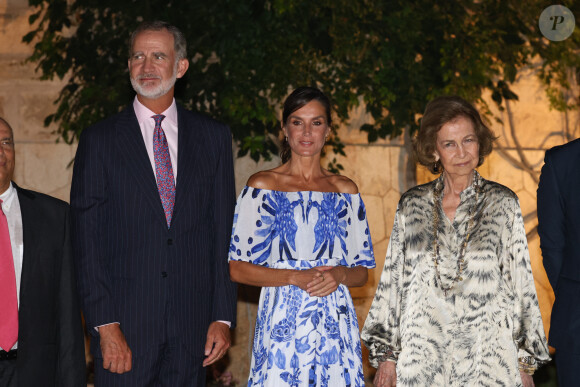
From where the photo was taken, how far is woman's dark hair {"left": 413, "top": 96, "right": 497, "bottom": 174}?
3414mm

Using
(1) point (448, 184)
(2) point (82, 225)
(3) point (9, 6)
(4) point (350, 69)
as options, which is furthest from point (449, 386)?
(3) point (9, 6)

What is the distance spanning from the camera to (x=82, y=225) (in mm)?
3318

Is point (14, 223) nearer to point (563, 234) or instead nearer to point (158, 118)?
point (158, 118)

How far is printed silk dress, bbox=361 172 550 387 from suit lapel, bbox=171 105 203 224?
0.99 meters

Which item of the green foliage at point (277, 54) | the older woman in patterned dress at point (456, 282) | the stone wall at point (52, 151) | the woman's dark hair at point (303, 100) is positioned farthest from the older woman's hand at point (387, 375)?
the stone wall at point (52, 151)

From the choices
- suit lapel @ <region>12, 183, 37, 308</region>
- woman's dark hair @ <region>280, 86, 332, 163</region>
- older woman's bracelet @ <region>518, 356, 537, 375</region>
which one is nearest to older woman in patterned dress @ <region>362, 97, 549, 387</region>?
older woman's bracelet @ <region>518, 356, 537, 375</region>

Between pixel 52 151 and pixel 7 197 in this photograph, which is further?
pixel 52 151

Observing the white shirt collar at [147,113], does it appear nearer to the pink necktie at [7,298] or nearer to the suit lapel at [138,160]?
the suit lapel at [138,160]

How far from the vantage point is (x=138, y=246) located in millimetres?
3363

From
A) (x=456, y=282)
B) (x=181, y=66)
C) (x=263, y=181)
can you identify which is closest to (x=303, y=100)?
(x=263, y=181)

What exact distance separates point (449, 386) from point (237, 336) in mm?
3648

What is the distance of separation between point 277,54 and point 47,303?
3305 millimetres

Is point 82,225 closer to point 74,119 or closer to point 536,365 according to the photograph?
point 536,365

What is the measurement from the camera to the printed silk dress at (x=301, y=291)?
11.8 feet
